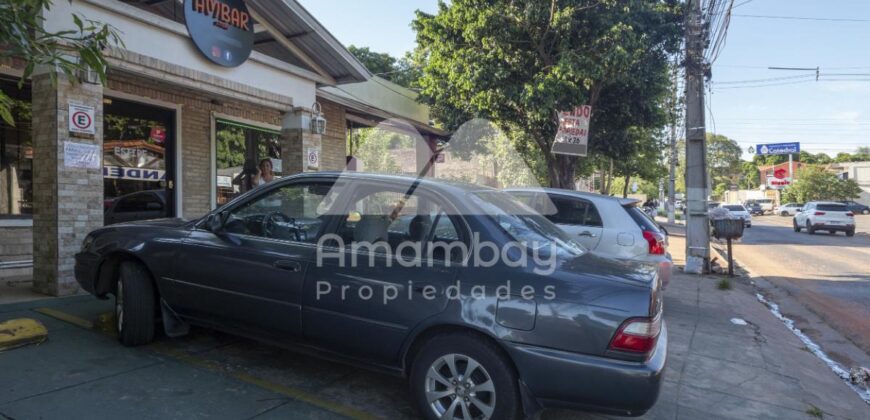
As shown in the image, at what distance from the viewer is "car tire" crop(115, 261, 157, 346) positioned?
3.90 m

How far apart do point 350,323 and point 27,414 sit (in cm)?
191

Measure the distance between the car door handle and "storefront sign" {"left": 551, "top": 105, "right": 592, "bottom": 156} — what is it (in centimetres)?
745

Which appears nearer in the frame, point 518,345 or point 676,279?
point 518,345

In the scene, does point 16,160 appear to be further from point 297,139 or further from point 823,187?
point 823,187

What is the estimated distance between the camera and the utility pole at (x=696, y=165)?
9852mm

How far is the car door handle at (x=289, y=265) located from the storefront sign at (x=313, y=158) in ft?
18.5

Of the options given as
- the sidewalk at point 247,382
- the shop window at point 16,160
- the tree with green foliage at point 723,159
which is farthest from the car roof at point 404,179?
the tree with green foliage at point 723,159

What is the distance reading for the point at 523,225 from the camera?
3.38m

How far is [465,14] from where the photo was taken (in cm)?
1238

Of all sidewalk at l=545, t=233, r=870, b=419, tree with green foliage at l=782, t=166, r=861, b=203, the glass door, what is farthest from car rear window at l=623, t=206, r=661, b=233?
tree with green foliage at l=782, t=166, r=861, b=203

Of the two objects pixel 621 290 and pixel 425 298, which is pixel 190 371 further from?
pixel 621 290

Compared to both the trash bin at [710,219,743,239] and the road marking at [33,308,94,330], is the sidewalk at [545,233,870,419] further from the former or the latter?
the road marking at [33,308,94,330]

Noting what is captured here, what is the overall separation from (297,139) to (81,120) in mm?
3578

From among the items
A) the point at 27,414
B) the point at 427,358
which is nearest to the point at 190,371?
the point at 27,414
